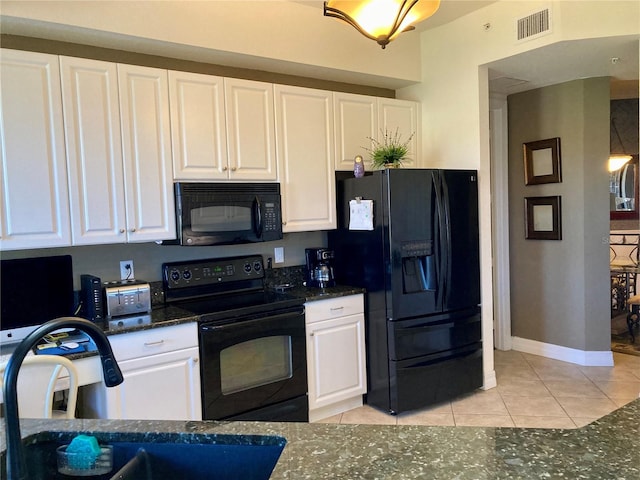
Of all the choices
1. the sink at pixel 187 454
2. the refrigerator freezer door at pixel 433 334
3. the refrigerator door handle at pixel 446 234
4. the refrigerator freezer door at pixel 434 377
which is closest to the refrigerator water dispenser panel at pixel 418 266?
the refrigerator door handle at pixel 446 234

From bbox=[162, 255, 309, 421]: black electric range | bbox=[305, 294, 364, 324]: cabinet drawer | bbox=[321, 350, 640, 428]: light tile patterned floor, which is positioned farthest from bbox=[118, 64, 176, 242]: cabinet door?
bbox=[321, 350, 640, 428]: light tile patterned floor

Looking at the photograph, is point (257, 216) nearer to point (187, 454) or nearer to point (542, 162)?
point (187, 454)

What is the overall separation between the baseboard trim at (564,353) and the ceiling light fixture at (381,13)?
3377 mm

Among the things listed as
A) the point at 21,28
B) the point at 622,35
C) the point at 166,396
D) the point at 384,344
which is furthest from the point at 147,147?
the point at 622,35

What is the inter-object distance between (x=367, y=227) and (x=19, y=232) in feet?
6.70

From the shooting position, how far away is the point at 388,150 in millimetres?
3400

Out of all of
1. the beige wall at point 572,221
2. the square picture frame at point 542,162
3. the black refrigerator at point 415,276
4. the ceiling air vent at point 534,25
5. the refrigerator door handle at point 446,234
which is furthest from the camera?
the square picture frame at point 542,162

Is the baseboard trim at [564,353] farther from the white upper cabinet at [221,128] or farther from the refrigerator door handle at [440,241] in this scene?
the white upper cabinet at [221,128]

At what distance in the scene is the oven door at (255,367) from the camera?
2680 millimetres

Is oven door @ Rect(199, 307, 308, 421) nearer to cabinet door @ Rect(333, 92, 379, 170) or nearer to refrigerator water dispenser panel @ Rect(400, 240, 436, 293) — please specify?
refrigerator water dispenser panel @ Rect(400, 240, 436, 293)

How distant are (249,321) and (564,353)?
3.03 m

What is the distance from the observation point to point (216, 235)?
2908 mm

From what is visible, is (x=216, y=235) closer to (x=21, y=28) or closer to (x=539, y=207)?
(x=21, y=28)

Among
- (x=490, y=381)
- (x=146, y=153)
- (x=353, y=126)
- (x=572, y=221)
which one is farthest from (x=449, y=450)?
(x=572, y=221)
